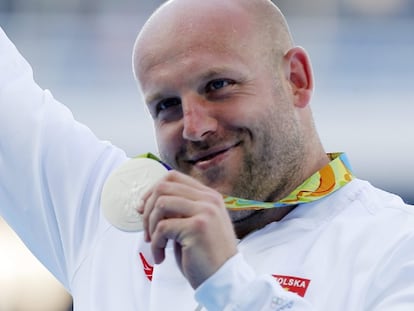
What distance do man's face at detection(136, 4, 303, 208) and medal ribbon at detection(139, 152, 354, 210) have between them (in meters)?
0.04

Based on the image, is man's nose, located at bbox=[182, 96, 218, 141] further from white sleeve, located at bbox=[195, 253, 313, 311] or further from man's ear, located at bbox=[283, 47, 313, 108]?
white sleeve, located at bbox=[195, 253, 313, 311]

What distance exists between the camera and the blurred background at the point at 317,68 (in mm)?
5723

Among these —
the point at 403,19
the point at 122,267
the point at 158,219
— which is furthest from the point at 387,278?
the point at 403,19

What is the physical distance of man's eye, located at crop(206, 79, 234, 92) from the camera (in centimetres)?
188

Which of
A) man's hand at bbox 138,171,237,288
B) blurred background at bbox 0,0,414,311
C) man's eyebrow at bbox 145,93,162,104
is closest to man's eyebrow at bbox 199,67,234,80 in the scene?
man's eyebrow at bbox 145,93,162,104

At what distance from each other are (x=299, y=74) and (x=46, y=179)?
2.20 ft

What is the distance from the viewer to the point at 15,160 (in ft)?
7.20

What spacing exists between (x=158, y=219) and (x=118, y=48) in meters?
5.13

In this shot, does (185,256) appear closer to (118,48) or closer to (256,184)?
(256,184)

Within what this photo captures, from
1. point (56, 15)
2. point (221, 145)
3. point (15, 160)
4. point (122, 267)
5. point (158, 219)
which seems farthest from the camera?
point (56, 15)

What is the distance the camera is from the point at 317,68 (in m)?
6.30

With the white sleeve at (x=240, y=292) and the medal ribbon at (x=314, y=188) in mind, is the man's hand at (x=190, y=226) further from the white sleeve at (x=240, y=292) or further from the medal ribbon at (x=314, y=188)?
the medal ribbon at (x=314, y=188)

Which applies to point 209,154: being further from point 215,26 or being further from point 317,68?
point 317,68

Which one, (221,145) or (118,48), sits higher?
(221,145)
